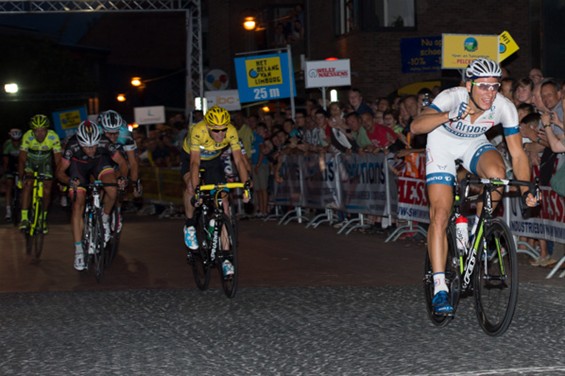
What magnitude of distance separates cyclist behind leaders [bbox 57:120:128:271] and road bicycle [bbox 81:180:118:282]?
4.3 inches

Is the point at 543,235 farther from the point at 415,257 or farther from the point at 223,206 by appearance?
the point at 223,206

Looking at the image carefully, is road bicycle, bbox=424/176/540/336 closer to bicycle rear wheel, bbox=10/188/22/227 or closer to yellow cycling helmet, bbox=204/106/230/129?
yellow cycling helmet, bbox=204/106/230/129

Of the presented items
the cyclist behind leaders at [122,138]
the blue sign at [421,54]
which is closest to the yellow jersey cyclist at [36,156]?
the cyclist behind leaders at [122,138]

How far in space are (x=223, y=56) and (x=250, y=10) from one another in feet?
25.0

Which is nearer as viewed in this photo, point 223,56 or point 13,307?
point 13,307

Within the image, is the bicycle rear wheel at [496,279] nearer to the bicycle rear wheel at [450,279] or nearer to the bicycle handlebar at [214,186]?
the bicycle rear wheel at [450,279]

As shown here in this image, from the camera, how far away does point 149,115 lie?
41.5 m

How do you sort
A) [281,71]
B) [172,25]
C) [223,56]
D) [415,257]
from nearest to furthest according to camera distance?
[415,257] < [281,71] < [223,56] < [172,25]

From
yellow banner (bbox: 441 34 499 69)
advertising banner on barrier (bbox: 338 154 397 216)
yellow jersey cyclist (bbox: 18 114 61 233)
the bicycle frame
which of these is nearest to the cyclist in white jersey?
advertising banner on barrier (bbox: 338 154 397 216)

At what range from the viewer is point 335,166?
60.0 ft

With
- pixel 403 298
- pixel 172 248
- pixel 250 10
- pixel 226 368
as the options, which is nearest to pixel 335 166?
pixel 172 248

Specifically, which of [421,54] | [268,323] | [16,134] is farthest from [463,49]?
[421,54]

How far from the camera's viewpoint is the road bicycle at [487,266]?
24.0ft

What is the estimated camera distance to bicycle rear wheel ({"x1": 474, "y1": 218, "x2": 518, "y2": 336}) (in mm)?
7281
